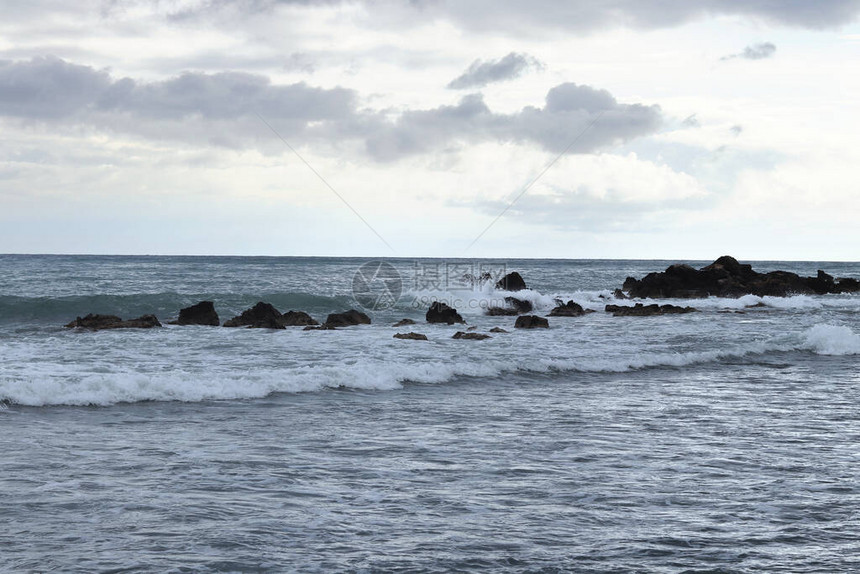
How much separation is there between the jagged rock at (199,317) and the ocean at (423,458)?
5.16 meters

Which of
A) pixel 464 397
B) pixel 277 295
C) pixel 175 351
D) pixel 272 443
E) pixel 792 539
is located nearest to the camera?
pixel 792 539

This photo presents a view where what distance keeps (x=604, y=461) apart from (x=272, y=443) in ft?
12.8

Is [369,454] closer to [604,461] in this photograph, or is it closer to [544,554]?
[604,461]

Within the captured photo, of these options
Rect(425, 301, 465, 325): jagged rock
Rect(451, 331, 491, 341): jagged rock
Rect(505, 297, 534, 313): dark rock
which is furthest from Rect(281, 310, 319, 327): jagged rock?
Rect(505, 297, 534, 313): dark rock

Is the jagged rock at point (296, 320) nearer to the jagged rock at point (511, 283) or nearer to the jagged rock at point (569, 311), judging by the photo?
the jagged rock at point (569, 311)

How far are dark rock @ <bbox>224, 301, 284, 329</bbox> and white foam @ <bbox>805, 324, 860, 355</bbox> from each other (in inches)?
625

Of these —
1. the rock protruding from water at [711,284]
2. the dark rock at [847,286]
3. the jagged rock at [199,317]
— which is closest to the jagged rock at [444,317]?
the jagged rock at [199,317]

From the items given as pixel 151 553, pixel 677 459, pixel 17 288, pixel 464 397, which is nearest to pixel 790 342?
pixel 464 397

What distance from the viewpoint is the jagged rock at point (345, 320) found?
24625 millimetres

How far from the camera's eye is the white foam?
2027 centimetres

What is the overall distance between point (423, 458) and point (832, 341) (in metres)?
16.8

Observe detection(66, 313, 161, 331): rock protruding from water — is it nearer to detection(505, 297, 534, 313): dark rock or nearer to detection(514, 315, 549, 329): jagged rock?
detection(514, 315, 549, 329): jagged rock

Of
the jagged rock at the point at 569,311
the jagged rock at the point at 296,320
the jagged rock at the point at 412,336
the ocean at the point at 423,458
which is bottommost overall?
the ocean at the point at 423,458

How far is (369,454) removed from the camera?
27.4 feet
